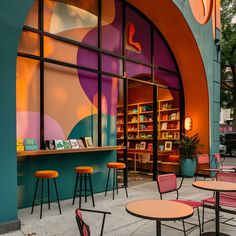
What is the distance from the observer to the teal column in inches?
153

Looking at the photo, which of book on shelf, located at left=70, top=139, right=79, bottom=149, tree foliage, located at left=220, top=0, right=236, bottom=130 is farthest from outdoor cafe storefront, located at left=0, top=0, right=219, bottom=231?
tree foliage, located at left=220, top=0, right=236, bottom=130

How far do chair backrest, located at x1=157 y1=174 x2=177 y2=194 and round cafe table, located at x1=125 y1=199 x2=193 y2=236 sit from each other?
964 mm

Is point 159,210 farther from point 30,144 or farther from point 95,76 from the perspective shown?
point 95,76

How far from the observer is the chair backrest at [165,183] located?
3970 mm

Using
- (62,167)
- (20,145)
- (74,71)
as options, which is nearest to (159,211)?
(20,145)

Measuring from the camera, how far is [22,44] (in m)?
5.11

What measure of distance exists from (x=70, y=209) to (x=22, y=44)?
3210 mm

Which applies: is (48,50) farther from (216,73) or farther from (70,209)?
(216,73)

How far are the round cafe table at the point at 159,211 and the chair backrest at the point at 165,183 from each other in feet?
3.16

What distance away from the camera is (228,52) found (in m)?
19.2

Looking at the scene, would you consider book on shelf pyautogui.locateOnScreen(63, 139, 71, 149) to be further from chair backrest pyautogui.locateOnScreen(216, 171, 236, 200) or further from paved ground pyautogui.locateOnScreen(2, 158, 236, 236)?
chair backrest pyautogui.locateOnScreen(216, 171, 236, 200)

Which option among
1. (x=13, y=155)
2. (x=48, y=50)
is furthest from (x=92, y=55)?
(x=13, y=155)

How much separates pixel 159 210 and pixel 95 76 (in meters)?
4.30

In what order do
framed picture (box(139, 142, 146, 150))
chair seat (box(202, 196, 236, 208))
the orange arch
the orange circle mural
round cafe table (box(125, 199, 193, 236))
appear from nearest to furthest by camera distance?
round cafe table (box(125, 199, 193, 236)) → chair seat (box(202, 196, 236, 208)) → the orange arch → the orange circle mural → framed picture (box(139, 142, 146, 150))
